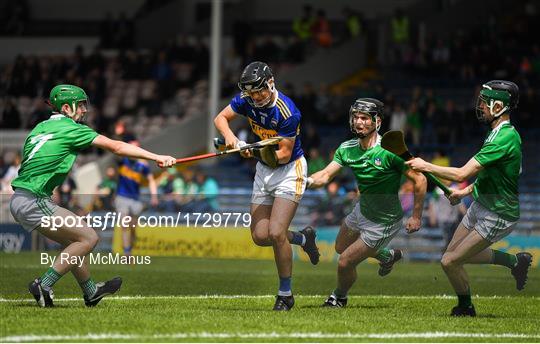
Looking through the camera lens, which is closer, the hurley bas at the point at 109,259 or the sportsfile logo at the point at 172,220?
the hurley bas at the point at 109,259

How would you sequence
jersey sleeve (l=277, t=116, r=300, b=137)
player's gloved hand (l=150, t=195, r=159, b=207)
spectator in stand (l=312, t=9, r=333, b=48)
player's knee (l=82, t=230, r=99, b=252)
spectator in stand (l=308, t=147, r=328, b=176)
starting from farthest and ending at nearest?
spectator in stand (l=312, t=9, r=333, b=48) → spectator in stand (l=308, t=147, r=328, b=176) → player's gloved hand (l=150, t=195, r=159, b=207) → jersey sleeve (l=277, t=116, r=300, b=137) → player's knee (l=82, t=230, r=99, b=252)

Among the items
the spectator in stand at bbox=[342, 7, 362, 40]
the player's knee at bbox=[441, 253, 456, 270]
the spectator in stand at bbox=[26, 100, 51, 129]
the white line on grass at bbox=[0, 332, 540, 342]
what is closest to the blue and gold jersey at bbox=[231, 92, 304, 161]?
the player's knee at bbox=[441, 253, 456, 270]

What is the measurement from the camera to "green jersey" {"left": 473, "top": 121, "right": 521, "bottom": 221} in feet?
41.8

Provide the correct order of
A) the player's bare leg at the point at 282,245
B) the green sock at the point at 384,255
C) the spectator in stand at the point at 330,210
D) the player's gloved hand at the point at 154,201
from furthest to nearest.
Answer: the spectator in stand at the point at 330,210
the player's gloved hand at the point at 154,201
the green sock at the point at 384,255
the player's bare leg at the point at 282,245

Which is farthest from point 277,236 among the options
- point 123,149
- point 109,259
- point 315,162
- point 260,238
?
point 315,162

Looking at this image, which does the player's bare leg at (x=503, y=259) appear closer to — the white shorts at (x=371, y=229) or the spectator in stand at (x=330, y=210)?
the white shorts at (x=371, y=229)

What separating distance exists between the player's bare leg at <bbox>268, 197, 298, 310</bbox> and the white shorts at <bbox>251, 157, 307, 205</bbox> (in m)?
0.09

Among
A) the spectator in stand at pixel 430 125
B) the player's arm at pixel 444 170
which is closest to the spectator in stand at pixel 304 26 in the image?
the spectator in stand at pixel 430 125

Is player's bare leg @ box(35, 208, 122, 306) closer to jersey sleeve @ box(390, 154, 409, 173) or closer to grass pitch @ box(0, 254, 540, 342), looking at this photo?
grass pitch @ box(0, 254, 540, 342)

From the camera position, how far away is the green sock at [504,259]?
13.7 metres

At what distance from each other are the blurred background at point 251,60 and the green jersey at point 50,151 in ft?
43.0

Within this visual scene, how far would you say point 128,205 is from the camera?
71.8 feet

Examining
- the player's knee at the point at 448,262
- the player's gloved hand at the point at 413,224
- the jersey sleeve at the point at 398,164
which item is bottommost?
the player's knee at the point at 448,262

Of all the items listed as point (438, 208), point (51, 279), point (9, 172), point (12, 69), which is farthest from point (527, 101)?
point (51, 279)
